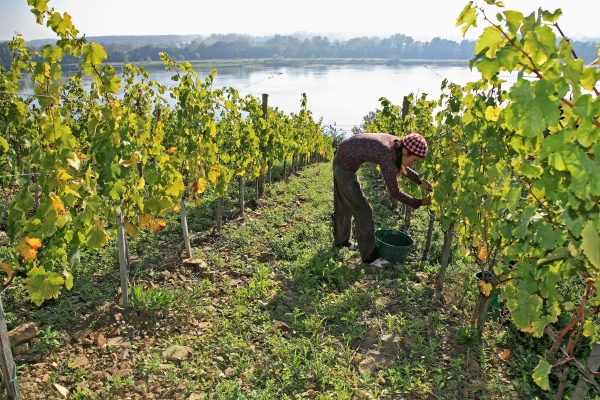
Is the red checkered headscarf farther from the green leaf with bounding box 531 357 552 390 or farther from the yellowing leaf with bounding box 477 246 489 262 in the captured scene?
the green leaf with bounding box 531 357 552 390

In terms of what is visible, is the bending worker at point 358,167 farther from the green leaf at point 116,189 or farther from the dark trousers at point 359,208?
the green leaf at point 116,189

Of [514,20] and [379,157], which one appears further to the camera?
[379,157]

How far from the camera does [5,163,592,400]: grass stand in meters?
2.88

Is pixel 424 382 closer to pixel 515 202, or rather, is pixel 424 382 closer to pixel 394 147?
pixel 515 202

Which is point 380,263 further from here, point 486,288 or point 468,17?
point 468,17

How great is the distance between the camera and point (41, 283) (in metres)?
2.30

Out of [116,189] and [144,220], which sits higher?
[116,189]

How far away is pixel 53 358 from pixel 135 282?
124 centimetres

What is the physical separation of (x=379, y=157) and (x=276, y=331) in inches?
81.8

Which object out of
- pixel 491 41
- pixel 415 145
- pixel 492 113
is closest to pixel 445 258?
pixel 415 145

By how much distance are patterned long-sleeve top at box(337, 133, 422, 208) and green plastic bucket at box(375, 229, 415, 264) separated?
735 mm

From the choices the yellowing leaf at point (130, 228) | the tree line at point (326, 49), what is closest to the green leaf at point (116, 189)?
the yellowing leaf at point (130, 228)

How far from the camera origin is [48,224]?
2186 millimetres

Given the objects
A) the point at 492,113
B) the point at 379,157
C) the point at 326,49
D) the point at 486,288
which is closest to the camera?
the point at 492,113
